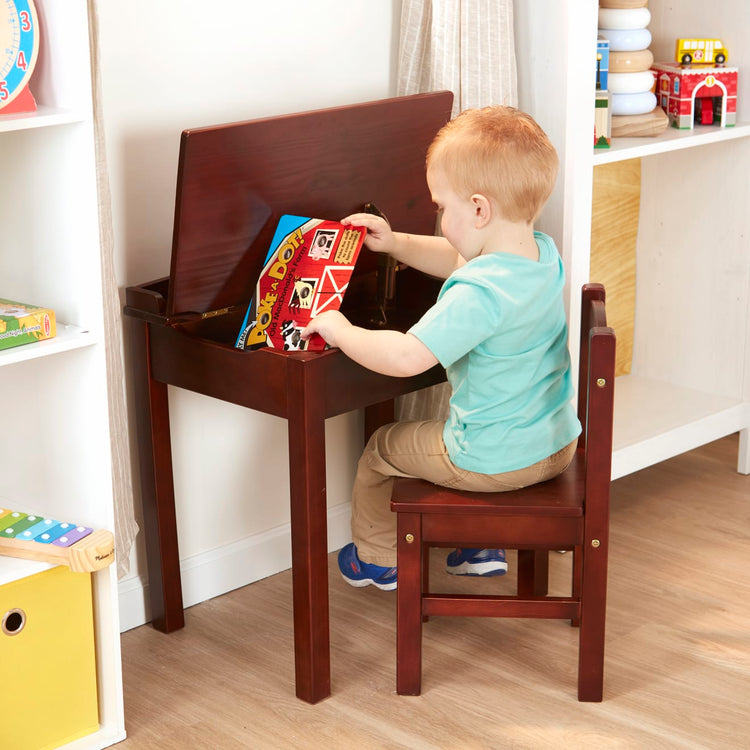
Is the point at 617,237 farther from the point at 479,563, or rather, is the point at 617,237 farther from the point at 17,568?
the point at 17,568

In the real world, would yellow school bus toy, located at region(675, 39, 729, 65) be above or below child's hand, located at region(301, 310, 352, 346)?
above

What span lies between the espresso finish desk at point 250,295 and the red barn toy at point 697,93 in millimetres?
703

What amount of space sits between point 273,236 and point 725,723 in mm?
1068

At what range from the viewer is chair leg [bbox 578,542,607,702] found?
6.02 ft

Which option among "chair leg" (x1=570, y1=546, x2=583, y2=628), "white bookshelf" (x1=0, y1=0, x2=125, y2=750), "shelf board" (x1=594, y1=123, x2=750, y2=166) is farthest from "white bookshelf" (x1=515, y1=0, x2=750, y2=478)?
"white bookshelf" (x1=0, y1=0, x2=125, y2=750)

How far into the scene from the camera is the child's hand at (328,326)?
1.78 meters

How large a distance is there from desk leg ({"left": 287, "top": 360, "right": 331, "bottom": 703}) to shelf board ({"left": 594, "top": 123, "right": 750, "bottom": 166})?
2.82ft

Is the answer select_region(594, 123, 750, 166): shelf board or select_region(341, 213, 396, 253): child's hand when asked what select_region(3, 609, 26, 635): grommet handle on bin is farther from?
select_region(594, 123, 750, 166): shelf board

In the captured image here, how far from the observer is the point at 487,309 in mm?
1744

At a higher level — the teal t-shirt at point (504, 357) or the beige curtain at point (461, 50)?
the beige curtain at point (461, 50)

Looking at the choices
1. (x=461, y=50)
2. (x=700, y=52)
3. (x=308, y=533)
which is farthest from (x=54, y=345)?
(x=700, y=52)

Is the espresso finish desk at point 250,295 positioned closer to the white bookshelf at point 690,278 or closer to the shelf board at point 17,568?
the shelf board at point 17,568

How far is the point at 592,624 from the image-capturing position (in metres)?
1.86

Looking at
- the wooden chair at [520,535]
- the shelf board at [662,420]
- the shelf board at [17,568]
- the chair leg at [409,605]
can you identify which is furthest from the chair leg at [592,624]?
the shelf board at [17,568]
